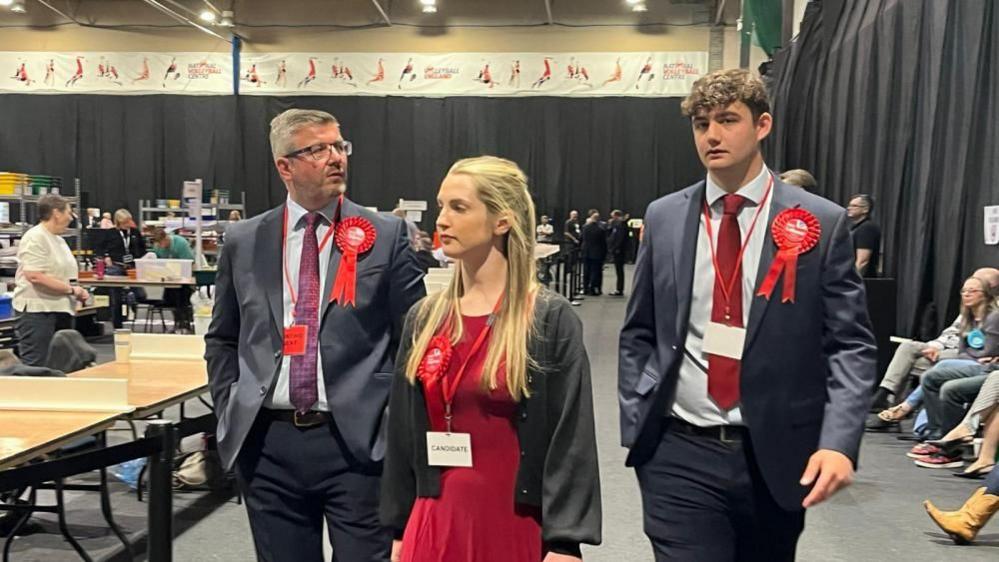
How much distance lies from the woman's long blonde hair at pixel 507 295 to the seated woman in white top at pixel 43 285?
5523mm

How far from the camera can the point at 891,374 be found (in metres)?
6.36

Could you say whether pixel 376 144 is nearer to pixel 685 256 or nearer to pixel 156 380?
pixel 156 380

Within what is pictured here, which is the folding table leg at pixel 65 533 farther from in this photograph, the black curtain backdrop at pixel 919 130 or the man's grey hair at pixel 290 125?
the black curtain backdrop at pixel 919 130

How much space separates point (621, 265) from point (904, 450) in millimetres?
10604

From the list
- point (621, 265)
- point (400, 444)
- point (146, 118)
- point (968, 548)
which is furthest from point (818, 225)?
point (146, 118)

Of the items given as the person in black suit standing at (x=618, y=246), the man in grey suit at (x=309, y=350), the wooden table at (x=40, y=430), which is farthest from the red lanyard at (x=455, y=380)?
the person in black suit standing at (x=618, y=246)

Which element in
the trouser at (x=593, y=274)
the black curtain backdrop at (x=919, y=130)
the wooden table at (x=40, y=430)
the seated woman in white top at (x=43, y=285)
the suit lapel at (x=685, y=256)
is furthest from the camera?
the trouser at (x=593, y=274)

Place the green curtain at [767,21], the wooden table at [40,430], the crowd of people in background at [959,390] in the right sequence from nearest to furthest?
the wooden table at [40,430] → the crowd of people in background at [959,390] → the green curtain at [767,21]

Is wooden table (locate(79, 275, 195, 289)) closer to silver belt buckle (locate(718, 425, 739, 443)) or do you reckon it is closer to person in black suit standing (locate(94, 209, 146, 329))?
person in black suit standing (locate(94, 209, 146, 329))

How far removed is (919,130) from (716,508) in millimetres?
6193

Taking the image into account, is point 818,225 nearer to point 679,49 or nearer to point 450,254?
point 450,254

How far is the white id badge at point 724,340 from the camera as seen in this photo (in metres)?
1.87

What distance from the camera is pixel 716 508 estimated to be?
74.2 inches

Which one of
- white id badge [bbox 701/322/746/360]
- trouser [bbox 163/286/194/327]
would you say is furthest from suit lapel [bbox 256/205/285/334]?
trouser [bbox 163/286/194/327]
